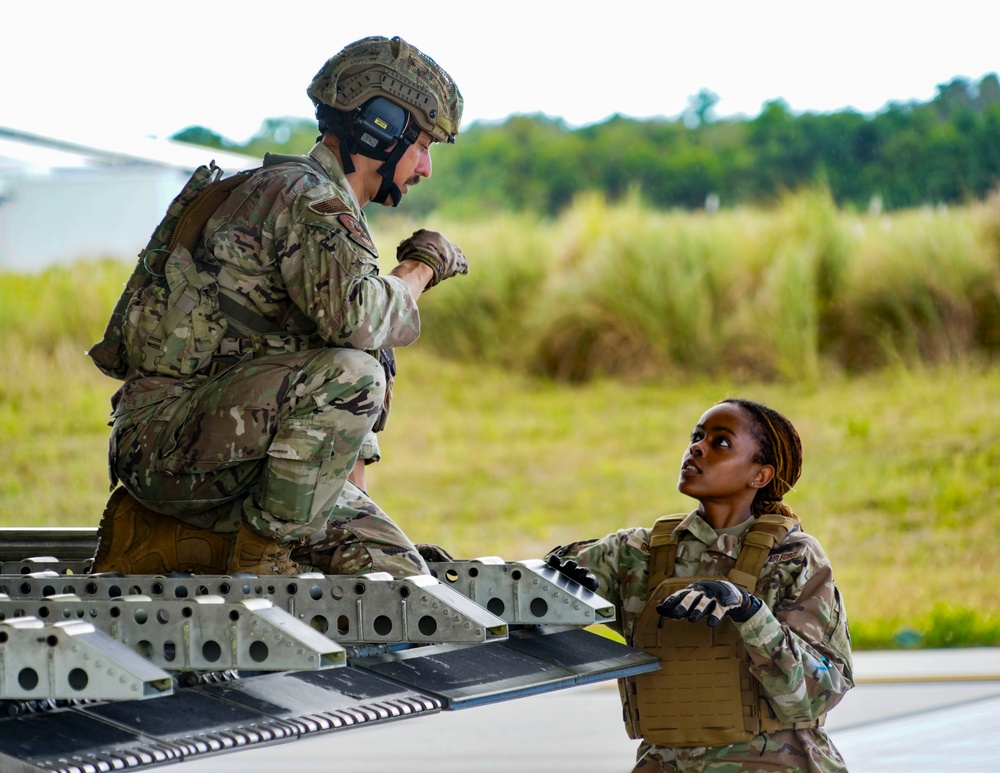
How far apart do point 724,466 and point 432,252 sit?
75cm

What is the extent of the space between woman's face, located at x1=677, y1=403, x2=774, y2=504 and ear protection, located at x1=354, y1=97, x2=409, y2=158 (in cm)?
88

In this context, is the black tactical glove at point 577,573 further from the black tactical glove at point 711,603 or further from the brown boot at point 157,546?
the brown boot at point 157,546

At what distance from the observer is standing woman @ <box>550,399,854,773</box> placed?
2758 mm

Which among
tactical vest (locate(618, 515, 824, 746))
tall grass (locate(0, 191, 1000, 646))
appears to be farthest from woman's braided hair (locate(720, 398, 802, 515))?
tall grass (locate(0, 191, 1000, 646))

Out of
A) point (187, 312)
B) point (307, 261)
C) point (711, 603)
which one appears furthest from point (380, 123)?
point (711, 603)

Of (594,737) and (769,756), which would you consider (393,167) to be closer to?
(769,756)

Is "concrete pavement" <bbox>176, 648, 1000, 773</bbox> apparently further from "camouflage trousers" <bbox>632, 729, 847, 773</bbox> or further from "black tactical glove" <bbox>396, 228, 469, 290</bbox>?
"black tactical glove" <bbox>396, 228, 469, 290</bbox>

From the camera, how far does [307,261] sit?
2.72m

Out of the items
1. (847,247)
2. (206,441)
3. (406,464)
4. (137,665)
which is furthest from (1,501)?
(137,665)

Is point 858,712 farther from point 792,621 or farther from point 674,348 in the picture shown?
point 674,348

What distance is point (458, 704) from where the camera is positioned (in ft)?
7.63

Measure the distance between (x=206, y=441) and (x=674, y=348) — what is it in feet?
24.4

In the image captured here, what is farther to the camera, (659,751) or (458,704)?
(659,751)

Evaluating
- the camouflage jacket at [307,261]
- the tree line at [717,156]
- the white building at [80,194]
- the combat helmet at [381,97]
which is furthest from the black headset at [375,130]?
the tree line at [717,156]
